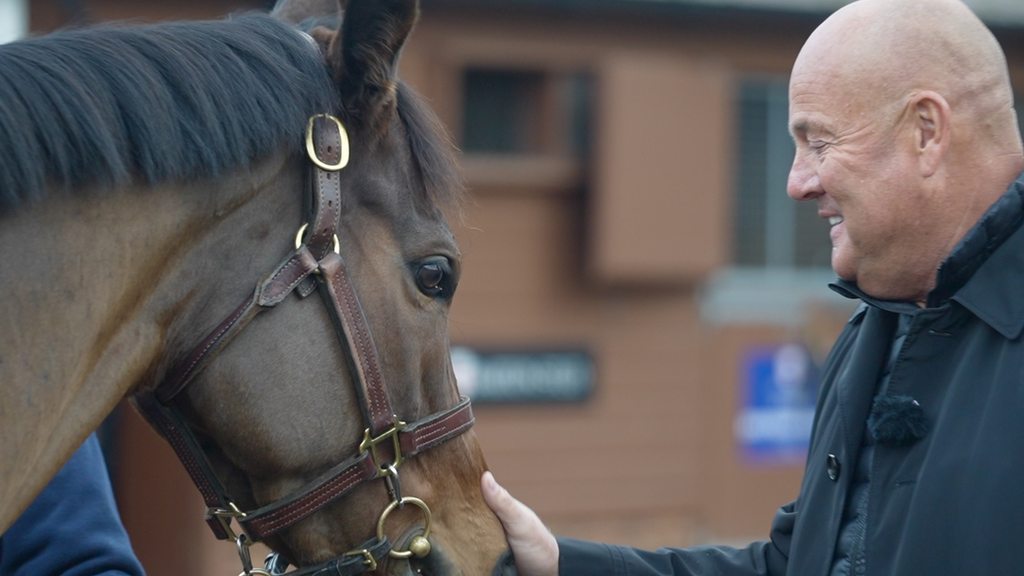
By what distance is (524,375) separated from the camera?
6492 millimetres

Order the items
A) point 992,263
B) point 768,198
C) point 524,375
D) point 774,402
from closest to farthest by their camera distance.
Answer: point 992,263, point 524,375, point 774,402, point 768,198

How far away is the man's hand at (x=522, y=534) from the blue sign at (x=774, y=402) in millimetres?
5339

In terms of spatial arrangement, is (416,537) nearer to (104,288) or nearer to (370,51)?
(104,288)

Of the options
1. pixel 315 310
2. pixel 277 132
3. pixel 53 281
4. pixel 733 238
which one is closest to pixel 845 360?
pixel 315 310

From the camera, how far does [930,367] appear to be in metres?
1.76

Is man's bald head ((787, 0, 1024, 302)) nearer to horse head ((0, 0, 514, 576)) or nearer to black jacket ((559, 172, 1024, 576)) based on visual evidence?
black jacket ((559, 172, 1024, 576))

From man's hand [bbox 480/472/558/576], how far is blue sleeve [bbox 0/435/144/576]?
2.18 feet

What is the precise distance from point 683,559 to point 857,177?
0.88 metres

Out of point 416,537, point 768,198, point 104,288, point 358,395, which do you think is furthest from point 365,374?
point 768,198

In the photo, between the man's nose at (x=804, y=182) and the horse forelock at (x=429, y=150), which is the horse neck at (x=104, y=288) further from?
the man's nose at (x=804, y=182)

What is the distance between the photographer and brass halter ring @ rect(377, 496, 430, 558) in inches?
74.0

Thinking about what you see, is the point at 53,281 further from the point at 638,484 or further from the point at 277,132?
the point at 638,484

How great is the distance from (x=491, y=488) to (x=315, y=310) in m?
0.53

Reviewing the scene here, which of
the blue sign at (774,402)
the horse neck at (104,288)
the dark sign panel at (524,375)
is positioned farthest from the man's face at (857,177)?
the blue sign at (774,402)
